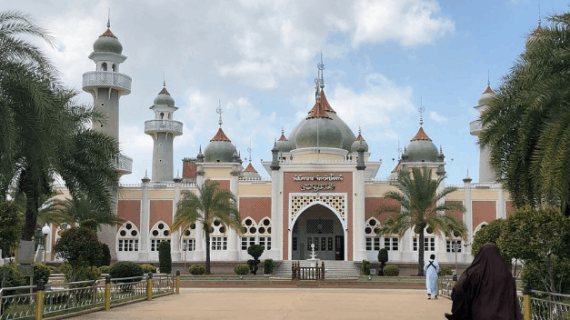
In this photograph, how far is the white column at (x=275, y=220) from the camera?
40625 mm

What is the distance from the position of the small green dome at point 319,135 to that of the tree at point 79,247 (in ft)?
93.2

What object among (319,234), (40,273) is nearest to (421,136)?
(319,234)

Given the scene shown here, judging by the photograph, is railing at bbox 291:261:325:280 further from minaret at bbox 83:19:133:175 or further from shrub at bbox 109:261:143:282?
minaret at bbox 83:19:133:175

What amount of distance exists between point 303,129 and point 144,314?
32476 millimetres

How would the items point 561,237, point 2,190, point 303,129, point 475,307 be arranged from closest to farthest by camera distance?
point 475,307 → point 561,237 → point 2,190 → point 303,129

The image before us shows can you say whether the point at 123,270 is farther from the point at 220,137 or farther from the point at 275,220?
the point at 220,137

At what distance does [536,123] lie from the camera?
47.7 feet

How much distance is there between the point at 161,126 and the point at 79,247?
33765 millimetres

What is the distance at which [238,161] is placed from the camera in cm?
4444

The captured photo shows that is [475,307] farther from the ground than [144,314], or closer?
farther from the ground

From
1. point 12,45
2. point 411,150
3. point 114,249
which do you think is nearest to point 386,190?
point 411,150

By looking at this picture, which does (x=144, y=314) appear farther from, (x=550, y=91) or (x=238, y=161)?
(x=238, y=161)

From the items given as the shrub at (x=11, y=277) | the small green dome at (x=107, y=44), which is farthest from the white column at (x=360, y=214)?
the shrub at (x=11, y=277)

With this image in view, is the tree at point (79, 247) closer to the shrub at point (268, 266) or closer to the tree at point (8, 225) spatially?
the tree at point (8, 225)
